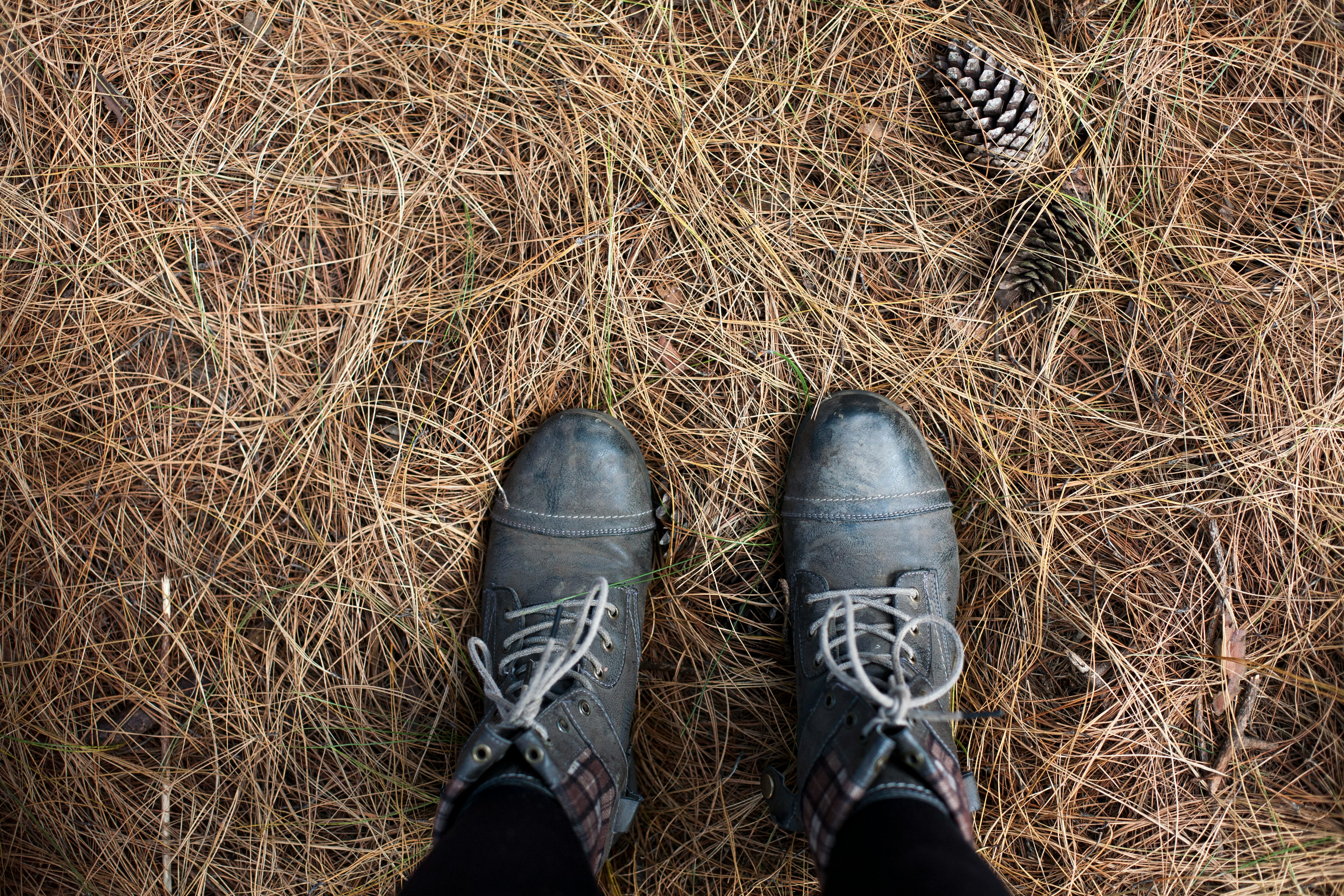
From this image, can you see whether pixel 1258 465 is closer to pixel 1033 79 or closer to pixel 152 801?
pixel 1033 79

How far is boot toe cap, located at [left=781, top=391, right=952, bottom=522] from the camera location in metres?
1.59

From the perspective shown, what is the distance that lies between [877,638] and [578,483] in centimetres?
76

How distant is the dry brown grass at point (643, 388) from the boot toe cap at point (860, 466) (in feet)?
0.23

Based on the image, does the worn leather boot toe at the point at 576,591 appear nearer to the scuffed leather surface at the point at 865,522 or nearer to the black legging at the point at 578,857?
the black legging at the point at 578,857

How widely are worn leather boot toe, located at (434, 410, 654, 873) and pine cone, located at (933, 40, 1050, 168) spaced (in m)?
1.02

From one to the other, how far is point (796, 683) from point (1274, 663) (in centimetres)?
106

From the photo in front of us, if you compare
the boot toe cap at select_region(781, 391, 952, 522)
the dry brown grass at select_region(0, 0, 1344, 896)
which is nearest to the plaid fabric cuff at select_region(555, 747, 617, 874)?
the dry brown grass at select_region(0, 0, 1344, 896)

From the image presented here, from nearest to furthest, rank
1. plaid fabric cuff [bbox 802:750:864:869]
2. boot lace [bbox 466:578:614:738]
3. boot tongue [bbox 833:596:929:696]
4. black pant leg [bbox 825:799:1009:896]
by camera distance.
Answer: black pant leg [bbox 825:799:1009:896] < plaid fabric cuff [bbox 802:750:864:869] < boot lace [bbox 466:578:614:738] < boot tongue [bbox 833:596:929:696]

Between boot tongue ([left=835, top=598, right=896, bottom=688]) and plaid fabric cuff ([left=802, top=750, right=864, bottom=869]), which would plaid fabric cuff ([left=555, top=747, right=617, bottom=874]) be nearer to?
plaid fabric cuff ([left=802, top=750, right=864, bottom=869])

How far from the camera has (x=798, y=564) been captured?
1.66 m

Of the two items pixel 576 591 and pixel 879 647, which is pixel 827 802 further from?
pixel 576 591

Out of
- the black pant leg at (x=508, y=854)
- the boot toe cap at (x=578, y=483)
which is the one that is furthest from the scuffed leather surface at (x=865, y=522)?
the black pant leg at (x=508, y=854)

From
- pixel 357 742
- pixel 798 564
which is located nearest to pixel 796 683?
pixel 798 564

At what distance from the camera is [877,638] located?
163 cm
